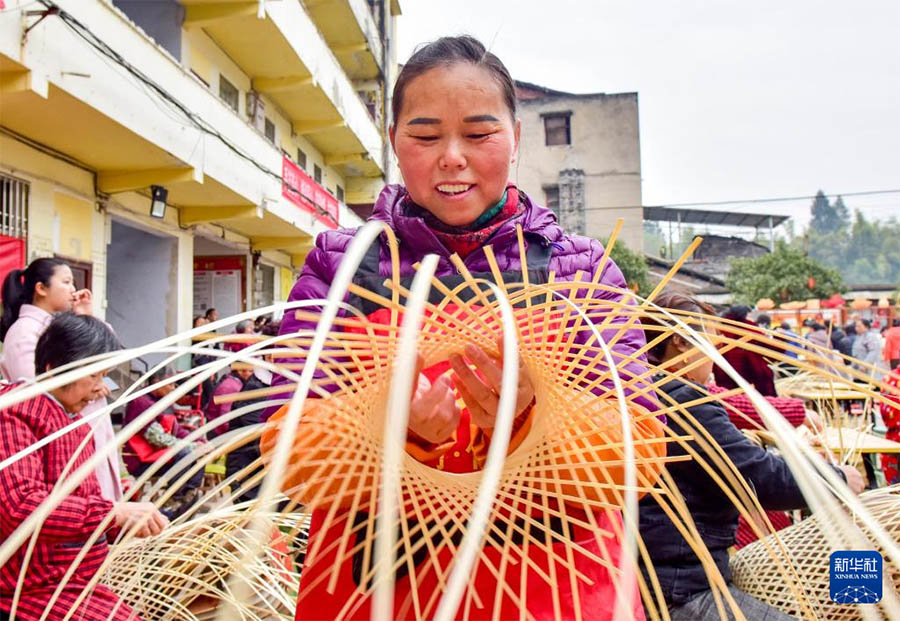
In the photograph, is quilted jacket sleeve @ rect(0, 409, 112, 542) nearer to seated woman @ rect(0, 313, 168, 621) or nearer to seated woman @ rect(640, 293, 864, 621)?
seated woman @ rect(0, 313, 168, 621)

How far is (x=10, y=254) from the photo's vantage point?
4.18 meters

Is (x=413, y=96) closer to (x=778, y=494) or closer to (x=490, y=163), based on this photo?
(x=490, y=163)

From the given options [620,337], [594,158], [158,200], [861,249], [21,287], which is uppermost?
[861,249]

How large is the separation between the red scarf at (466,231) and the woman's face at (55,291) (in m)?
2.15

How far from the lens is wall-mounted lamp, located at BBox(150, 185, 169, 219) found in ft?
19.4

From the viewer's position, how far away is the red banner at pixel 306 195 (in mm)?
8312

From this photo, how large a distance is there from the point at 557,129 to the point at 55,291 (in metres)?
22.7

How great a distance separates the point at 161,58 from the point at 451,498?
18.5 ft

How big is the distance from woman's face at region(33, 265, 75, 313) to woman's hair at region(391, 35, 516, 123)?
214 cm

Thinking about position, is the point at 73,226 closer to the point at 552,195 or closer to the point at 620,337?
the point at 620,337

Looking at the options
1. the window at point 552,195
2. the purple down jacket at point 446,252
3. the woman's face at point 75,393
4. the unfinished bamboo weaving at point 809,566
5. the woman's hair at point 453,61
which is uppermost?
the window at point 552,195

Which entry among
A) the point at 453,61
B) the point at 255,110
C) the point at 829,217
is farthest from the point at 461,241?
the point at 829,217

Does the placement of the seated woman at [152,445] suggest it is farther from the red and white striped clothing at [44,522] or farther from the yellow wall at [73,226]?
the yellow wall at [73,226]

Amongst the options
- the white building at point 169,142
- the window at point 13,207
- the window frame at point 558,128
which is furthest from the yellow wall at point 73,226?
the window frame at point 558,128
